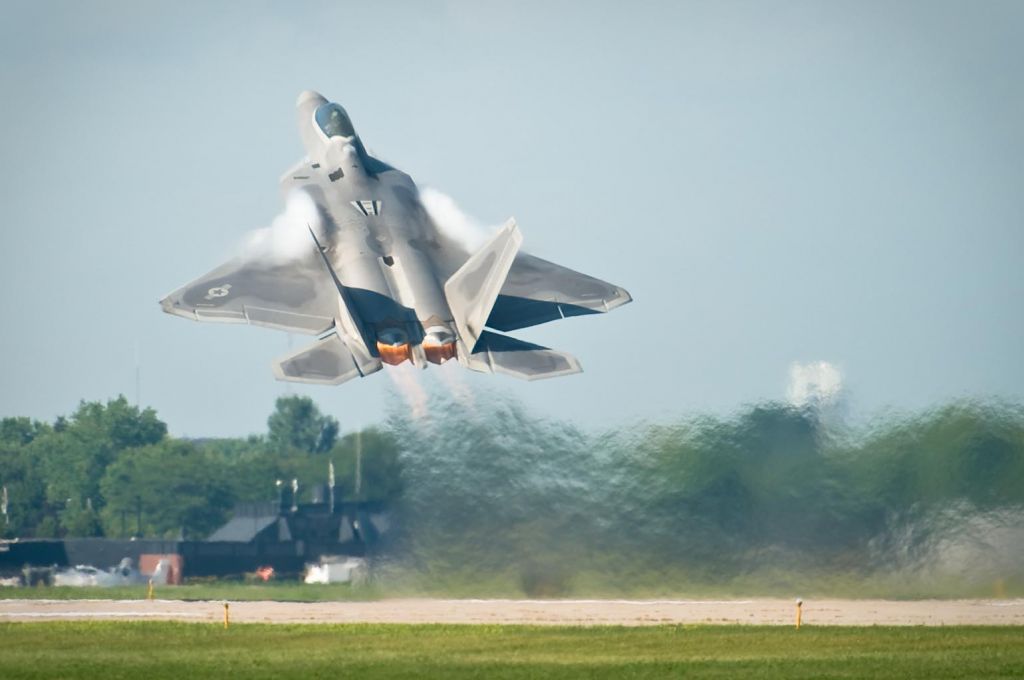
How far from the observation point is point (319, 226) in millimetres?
52781

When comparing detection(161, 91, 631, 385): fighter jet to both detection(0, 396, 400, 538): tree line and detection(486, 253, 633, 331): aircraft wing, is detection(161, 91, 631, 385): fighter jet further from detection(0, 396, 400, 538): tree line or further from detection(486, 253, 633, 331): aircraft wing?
detection(0, 396, 400, 538): tree line

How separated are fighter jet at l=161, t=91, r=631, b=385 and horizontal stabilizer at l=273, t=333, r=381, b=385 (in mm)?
25

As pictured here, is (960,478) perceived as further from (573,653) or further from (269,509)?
(269,509)

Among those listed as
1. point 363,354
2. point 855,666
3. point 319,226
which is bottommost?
point 855,666

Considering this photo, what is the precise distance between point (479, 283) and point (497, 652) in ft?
30.7

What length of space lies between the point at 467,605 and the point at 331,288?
930cm

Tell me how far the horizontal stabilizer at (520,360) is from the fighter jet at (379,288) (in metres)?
0.02

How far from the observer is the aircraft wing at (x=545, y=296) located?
2064 inches

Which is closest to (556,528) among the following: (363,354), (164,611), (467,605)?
(467,605)

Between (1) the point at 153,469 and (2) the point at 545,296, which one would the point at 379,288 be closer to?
(2) the point at 545,296

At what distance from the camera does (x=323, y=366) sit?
4972 centimetres

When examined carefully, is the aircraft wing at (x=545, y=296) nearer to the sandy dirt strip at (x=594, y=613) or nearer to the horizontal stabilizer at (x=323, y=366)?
the horizontal stabilizer at (x=323, y=366)

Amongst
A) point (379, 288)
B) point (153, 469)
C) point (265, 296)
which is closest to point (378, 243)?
point (379, 288)

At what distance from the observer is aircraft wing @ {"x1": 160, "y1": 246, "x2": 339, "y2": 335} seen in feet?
169
